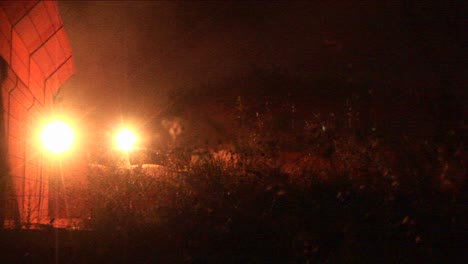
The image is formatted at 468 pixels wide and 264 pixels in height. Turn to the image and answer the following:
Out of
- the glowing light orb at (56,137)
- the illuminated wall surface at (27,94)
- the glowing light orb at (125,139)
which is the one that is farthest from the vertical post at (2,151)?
the glowing light orb at (56,137)

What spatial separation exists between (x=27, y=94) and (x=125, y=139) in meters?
2.26

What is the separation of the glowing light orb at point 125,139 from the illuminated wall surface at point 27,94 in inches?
70.5

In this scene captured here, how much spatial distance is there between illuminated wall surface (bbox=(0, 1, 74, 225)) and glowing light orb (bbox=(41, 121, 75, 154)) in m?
0.34

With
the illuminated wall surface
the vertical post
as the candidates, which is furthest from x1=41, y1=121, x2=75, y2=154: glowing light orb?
the vertical post

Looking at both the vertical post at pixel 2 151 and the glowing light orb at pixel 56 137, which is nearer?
the vertical post at pixel 2 151

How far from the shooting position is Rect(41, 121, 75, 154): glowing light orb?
11.9 m

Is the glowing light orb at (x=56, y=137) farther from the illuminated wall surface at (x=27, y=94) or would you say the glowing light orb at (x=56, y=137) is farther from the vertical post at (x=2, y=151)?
the vertical post at (x=2, y=151)

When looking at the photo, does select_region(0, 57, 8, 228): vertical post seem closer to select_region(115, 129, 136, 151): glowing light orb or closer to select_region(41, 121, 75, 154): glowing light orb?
select_region(115, 129, 136, 151): glowing light orb

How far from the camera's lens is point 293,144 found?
9.67 m

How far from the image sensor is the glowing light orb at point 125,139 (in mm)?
10807

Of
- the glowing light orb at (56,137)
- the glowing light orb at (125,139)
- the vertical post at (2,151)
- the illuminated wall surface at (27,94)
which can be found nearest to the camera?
the vertical post at (2,151)

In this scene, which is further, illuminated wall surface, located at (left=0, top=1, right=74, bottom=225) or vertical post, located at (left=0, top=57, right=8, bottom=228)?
illuminated wall surface, located at (left=0, top=1, right=74, bottom=225)

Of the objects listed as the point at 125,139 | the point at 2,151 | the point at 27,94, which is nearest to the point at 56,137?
the point at 27,94

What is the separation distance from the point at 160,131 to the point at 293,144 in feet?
10.2
